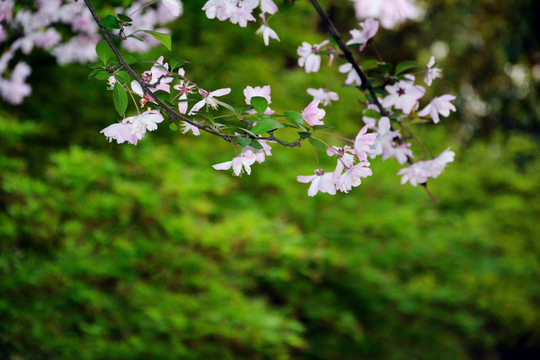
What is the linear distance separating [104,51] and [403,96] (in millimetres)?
488

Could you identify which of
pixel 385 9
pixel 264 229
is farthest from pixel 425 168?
pixel 264 229

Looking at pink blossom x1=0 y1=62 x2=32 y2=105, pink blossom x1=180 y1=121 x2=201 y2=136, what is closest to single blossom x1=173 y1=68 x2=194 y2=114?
pink blossom x1=180 y1=121 x2=201 y2=136

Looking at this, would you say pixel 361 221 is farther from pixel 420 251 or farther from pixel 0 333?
pixel 0 333

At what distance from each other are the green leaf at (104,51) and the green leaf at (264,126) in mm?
248

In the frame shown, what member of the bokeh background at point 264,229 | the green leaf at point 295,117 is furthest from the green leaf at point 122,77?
the bokeh background at point 264,229

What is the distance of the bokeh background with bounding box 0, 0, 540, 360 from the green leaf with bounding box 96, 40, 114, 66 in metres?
0.83

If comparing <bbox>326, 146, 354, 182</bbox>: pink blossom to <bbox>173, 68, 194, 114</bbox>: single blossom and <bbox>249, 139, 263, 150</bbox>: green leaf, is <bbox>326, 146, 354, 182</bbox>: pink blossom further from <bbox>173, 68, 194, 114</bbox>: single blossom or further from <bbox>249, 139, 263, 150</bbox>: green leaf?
<bbox>173, 68, 194, 114</bbox>: single blossom

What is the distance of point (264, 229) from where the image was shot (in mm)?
2021

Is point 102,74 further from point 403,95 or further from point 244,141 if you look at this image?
point 403,95

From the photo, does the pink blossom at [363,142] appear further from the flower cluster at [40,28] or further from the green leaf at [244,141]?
the flower cluster at [40,28]

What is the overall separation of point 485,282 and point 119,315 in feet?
8.66

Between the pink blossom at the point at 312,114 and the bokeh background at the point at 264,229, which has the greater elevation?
the bokeh background at the point at 264,229

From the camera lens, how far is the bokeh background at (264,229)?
5.69 feet

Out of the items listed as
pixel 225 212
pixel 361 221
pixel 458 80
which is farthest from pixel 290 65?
pixel 225 212
